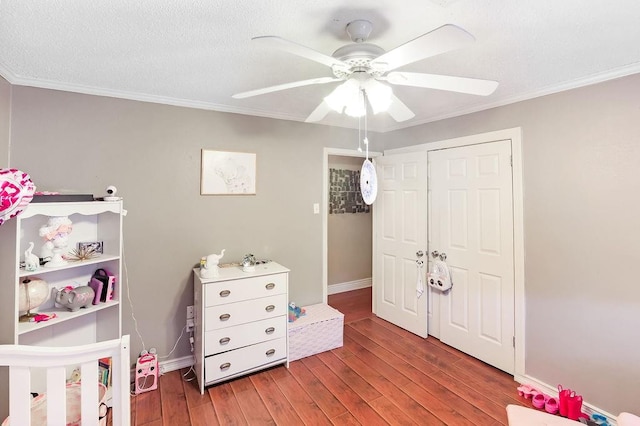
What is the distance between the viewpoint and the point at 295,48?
113 cm

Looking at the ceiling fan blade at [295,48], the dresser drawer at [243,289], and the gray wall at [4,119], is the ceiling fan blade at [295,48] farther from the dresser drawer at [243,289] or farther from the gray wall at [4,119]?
the gray wall at [4,119]

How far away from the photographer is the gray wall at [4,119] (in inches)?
74.6

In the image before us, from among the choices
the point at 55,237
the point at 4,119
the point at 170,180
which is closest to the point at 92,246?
the point at 55,237

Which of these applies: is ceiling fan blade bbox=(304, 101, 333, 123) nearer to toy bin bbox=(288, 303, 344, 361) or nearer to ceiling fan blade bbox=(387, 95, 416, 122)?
ceiling fan blade bbox=(387, 95, 416, 122)

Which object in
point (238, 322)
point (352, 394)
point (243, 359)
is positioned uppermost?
point (238, 322)

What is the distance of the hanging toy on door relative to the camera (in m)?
2.87

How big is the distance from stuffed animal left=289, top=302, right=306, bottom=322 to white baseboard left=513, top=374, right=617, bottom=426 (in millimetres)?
1861

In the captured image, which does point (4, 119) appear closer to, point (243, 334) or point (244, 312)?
point (244, 312)

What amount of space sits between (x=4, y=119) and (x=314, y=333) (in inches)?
108

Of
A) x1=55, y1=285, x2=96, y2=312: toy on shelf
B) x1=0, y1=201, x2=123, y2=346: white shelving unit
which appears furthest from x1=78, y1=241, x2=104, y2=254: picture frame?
x1=55, y1=285, x2=96, y2=312: toy on shelf

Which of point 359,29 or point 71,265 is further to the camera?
point 71,265

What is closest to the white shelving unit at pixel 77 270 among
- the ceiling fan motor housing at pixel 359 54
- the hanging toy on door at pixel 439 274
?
the ceiling fan motor housing at pixel 359 54

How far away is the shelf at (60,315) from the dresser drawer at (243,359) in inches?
31.9

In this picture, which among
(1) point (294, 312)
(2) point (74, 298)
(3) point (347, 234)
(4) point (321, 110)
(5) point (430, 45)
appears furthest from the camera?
(3) point (347, 234)
